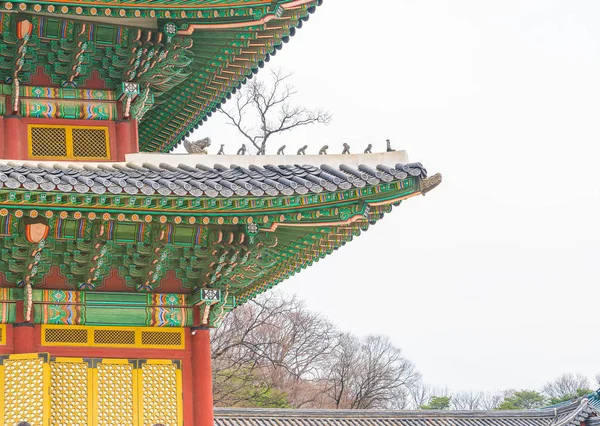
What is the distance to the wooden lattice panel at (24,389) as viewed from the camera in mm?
12383

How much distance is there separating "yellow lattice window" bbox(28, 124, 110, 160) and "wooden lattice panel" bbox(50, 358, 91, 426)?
2.97 m

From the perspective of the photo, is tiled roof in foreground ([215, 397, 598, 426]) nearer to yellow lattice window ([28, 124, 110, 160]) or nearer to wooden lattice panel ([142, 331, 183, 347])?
yellow lattice window ([28, 124, 110, 160])

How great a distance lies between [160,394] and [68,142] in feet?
11.9

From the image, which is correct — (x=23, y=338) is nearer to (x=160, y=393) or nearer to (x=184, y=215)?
(x=160, y=393)

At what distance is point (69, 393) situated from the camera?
42.3 feet

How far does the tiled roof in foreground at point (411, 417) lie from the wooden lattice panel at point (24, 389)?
18.4m

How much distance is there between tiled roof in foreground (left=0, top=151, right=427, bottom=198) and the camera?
11688 mm

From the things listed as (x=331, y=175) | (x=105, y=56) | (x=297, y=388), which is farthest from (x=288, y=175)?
(x=297, y=388)

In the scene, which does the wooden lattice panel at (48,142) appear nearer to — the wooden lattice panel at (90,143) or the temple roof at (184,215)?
the wooden lattice panel at (90,143)

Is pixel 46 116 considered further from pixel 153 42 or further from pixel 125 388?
pixel 125 388

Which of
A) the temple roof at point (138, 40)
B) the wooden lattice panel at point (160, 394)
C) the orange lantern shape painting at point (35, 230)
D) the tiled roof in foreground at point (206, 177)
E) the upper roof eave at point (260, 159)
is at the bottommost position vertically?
the wooden lattice panel at point (160, 394)

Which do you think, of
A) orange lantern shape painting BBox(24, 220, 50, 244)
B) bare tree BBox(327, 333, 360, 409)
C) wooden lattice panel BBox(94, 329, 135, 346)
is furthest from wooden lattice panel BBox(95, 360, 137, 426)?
bare tree BBox(327, 333, 360, 409)

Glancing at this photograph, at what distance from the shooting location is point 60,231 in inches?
496

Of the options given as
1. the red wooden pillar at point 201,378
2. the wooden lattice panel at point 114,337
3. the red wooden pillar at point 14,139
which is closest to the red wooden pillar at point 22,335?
the wooden lattice panel at point 114,337
